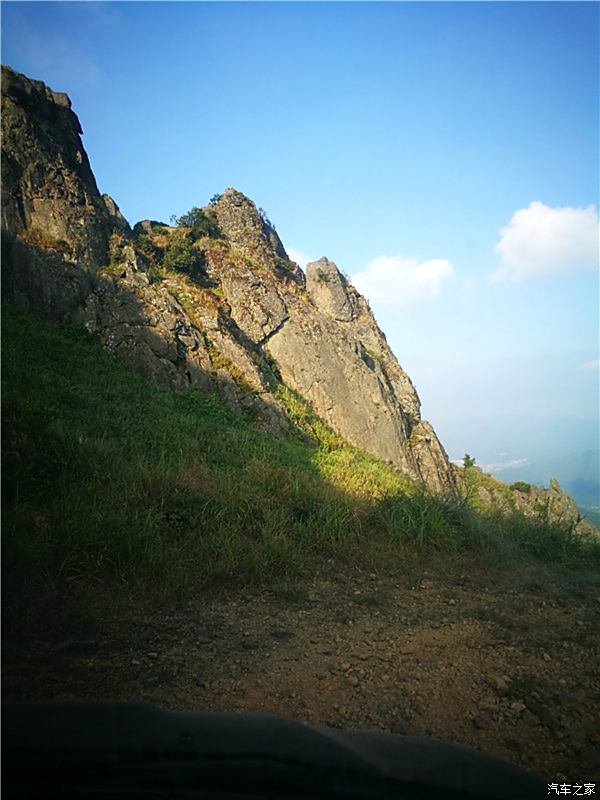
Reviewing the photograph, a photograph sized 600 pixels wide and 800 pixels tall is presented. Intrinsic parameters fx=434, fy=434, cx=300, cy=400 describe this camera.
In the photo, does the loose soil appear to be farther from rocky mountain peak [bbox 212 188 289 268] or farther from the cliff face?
rocky mountain peak [bbox 212 188 289 268]

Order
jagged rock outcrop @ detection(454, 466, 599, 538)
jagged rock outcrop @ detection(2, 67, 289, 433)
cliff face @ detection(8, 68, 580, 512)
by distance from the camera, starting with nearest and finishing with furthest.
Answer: jagged rock outcrop @ detection(2, 67, 289, 433) < cliff face @ detection(8, 68, 580, 512) < jagged rock outcrop @ detection(454, 466, 599, 538)

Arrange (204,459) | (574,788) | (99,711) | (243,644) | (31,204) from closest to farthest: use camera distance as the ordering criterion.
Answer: (99,711) → (574,788) → (243,644) → (204,459) → (31,204)

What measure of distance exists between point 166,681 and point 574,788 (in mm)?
2261

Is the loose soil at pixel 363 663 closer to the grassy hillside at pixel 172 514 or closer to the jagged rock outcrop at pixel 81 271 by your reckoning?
the grassy hillside at pixel 172 514

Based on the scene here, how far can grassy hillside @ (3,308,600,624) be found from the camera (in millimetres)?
4020

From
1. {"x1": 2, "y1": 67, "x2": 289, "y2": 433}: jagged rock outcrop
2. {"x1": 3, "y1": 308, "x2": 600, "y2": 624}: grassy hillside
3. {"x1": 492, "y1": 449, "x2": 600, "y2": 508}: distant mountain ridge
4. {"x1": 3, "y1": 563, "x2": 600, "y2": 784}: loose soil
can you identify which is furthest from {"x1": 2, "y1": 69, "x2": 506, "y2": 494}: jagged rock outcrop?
{"x1": 492, "y1": 449, "x2": 600, "y2": 508}: distant mountain ridge

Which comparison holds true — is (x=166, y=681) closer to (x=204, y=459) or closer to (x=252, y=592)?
(x=252, y=592)

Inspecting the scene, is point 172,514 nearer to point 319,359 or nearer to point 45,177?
point 319,359

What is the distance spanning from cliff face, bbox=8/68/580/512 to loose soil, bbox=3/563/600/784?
10414 millimetres

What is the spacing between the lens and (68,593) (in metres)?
3.51

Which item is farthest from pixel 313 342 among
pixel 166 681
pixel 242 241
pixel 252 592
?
pixel 166 681

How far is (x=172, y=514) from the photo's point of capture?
5.16 m

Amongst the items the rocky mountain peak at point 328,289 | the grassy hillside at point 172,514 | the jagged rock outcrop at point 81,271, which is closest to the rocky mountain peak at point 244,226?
the rocky mountain peak at point 328,289

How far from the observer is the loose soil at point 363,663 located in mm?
2516
